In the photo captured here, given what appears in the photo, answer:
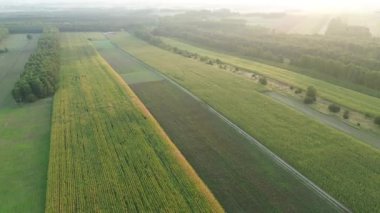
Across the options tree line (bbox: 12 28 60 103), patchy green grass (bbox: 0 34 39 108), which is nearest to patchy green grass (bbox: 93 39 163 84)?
tree line (bbox: 12 28 60 103)

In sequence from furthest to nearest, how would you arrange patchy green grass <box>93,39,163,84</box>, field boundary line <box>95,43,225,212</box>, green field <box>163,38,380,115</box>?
patchy green grass <box>93,39,163,84</box> < green field <box>163,38,380,115</box> < field boundary line <box>95,43,225,212</box>

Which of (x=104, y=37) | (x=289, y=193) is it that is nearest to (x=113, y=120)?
(x=289, y=193)

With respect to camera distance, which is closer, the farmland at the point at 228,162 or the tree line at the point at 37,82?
the farmland at the point at 228,162

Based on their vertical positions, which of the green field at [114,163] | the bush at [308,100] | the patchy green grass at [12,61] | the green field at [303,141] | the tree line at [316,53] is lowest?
the patchy green grass at [12,61]

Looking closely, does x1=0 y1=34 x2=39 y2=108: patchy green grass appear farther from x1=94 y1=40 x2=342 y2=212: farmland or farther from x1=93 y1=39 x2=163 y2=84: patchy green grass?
x1=94 y1=40 x2=342 y2=212: farmland

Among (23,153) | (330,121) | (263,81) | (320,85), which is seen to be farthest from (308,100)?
(23,153)

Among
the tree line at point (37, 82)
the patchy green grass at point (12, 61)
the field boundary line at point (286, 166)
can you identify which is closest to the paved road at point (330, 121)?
the field boundary line at point (286, 166)

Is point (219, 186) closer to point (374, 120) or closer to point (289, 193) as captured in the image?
point (289, 193)

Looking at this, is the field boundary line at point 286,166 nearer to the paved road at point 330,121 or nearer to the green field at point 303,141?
the green field at point 303,141
